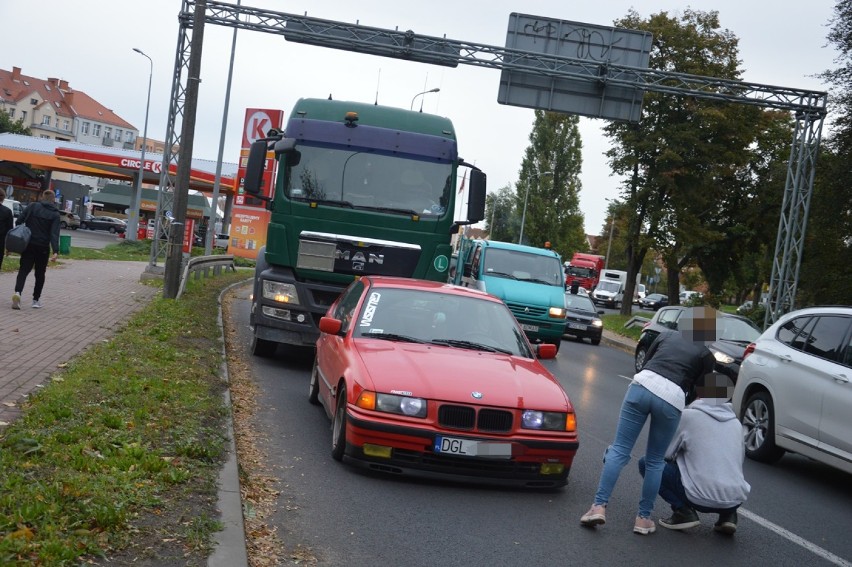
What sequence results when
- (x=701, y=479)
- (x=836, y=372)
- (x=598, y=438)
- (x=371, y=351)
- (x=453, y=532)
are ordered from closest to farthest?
1. (x=453, y=532)
2. (x=701, y=479)
3. (x=371, y=351)
4. (x=836, y=372)
5. (x=598, y=438)

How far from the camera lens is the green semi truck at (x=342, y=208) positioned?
42.9 ft

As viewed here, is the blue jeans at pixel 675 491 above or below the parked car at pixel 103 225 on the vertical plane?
above

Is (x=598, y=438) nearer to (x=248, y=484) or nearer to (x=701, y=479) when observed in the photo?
(x=701, y=479)

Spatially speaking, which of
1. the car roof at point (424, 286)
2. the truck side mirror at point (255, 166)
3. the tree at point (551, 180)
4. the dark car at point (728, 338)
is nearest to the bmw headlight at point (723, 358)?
the dark car at point (728, 338)

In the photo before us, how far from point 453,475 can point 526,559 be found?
60.3 inches

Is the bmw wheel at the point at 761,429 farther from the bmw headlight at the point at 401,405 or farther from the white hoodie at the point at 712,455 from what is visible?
the bmw headlight at the point at 401,405

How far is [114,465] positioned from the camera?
615cm

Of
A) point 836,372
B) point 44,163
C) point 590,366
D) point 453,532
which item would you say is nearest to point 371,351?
point 453,532

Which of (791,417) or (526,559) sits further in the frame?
(791,417)

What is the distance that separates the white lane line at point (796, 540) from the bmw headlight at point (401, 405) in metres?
2.68

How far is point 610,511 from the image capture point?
7.27m

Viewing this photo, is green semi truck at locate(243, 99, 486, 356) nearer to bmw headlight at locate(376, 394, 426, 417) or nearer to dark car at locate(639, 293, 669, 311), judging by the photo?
bmw headlight at locate(376, 394, 426, 417)

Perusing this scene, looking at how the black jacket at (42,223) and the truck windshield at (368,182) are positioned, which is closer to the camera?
the truck windshield at (368,182)

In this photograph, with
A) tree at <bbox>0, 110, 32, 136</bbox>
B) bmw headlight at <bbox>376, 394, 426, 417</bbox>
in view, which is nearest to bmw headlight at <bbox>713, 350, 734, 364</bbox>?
bmw headlight at <bbox>376, 394, 426, 417</bbox>
